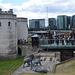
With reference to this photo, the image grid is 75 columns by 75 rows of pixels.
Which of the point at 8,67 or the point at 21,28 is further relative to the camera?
the point at 21,28

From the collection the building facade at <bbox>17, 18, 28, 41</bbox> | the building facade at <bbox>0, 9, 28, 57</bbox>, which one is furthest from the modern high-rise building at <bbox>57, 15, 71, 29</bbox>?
the building facade at <bbox>0, 9, 28, 57</bbox>

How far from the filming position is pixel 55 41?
82.0ft

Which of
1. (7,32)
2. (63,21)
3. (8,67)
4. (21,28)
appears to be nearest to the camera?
(8,67)

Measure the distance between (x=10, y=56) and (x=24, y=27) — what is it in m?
12.1

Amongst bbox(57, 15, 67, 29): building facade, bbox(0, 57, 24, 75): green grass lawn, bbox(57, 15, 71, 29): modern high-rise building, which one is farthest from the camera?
bbox(57, 15, 71, 29): modern high-rise building

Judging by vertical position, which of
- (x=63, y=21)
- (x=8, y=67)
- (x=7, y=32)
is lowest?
(x=8, y=67)

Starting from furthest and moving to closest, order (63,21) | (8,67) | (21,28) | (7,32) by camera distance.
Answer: (63,21) < (21,28) < (7,32) < (8,67)

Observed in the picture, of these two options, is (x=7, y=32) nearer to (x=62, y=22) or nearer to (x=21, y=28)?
(x=21, y=28)

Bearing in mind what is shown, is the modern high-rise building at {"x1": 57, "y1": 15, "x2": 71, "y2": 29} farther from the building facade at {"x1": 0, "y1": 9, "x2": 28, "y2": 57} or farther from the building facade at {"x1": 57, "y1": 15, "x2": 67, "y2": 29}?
the building facade at {"x1": 0, "y1": 9, "x2": 28, "y2": 57}

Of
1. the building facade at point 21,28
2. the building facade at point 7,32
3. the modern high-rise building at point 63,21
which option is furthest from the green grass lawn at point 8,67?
the modern high-rise building at point 63,21

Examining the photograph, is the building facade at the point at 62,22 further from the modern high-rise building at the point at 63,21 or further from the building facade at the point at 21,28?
the building facade at the point at 21,28

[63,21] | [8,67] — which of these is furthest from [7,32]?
[63,21]

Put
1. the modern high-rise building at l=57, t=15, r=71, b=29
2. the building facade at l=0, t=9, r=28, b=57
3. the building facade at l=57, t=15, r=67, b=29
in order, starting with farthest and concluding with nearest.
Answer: the modern high-rise building at l=57, t=15, r=71, b=29
the building facade at l=57, t=15, r=67, b=29
the building facade at l=0, t=9, r=28, b=57

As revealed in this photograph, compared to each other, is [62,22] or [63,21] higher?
[63,21]
